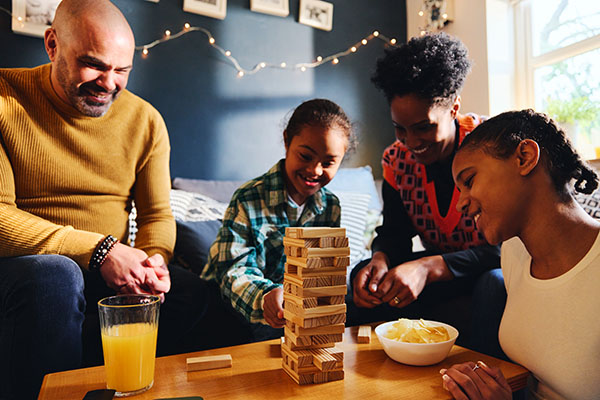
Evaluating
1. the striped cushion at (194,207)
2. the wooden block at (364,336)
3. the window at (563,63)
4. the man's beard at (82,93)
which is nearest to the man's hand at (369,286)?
the wooden block at (364,336)

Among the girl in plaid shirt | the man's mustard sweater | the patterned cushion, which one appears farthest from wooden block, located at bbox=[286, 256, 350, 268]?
the patterned cushion

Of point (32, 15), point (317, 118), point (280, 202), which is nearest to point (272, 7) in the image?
point (32, 15)

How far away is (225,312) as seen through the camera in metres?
1.51

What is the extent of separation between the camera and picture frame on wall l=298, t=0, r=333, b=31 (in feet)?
9.34

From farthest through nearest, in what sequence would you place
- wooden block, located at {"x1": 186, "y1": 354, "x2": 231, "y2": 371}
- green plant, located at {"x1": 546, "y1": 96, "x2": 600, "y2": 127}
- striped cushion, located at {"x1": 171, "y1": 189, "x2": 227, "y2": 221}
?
green plant, located at {"x1": 546, "y1": 96, "x2": 600, "y2": 127}
striped cushion, located at {"x1": 171, "y1": 189, "x2": 227, "y2": 221}
wooden block, located at {"x1": 186, "y1": 354, "x2": 231, "y2": 371}

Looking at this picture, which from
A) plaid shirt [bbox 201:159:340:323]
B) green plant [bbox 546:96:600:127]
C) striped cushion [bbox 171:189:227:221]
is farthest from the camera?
green plant [bbox 546:96:600:127]

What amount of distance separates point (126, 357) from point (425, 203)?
1.14 metres

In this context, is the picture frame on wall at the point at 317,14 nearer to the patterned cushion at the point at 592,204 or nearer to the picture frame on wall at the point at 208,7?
the picture frame on wall at the point at 208,7

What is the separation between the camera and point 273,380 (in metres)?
0.91

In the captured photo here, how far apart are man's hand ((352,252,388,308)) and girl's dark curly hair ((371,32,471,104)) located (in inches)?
21.8

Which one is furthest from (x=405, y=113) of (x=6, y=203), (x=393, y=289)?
(x=6, y=203)

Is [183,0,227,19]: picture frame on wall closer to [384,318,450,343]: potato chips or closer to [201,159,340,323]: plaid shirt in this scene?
[201,159,340,323]: plaid shirt

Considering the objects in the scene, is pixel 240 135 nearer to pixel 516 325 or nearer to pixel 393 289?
pixel 393 289

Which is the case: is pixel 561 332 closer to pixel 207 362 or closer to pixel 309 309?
pixel 309 309
